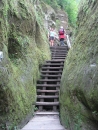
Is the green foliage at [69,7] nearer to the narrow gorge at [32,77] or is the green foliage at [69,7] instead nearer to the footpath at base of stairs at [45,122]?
the narrow gorge at [32,77]

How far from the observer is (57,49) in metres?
13.4

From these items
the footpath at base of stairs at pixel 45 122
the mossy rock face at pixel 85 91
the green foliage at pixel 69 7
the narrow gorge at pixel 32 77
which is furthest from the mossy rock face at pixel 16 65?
the green foliage at pixel 69 7

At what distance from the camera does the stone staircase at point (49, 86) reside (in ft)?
24.2

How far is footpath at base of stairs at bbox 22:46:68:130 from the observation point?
19.3 feet

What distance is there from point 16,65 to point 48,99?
Result: 78.1 inches

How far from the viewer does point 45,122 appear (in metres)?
6.06

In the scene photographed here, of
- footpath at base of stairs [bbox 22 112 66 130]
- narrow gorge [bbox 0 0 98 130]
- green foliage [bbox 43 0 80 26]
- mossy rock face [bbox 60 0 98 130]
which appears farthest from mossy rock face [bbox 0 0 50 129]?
green foliage [bbox 43 0 80 26]

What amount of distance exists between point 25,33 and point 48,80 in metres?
2.16

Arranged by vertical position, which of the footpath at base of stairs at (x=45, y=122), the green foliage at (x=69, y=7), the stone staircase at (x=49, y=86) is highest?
the green foliage at (x=69, y=7)

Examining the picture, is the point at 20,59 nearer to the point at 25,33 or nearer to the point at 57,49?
the point at 25,33

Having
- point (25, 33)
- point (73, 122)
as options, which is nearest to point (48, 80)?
point (25, 33)

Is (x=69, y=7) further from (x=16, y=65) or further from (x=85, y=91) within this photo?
(x=85, y=91)

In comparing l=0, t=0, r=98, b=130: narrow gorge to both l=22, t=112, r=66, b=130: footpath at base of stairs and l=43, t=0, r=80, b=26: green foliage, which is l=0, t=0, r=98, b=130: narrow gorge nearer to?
l=22, t=112, r=66, b=130: footpath at base of stairs

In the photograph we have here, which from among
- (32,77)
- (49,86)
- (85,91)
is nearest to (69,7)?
(49,86)
